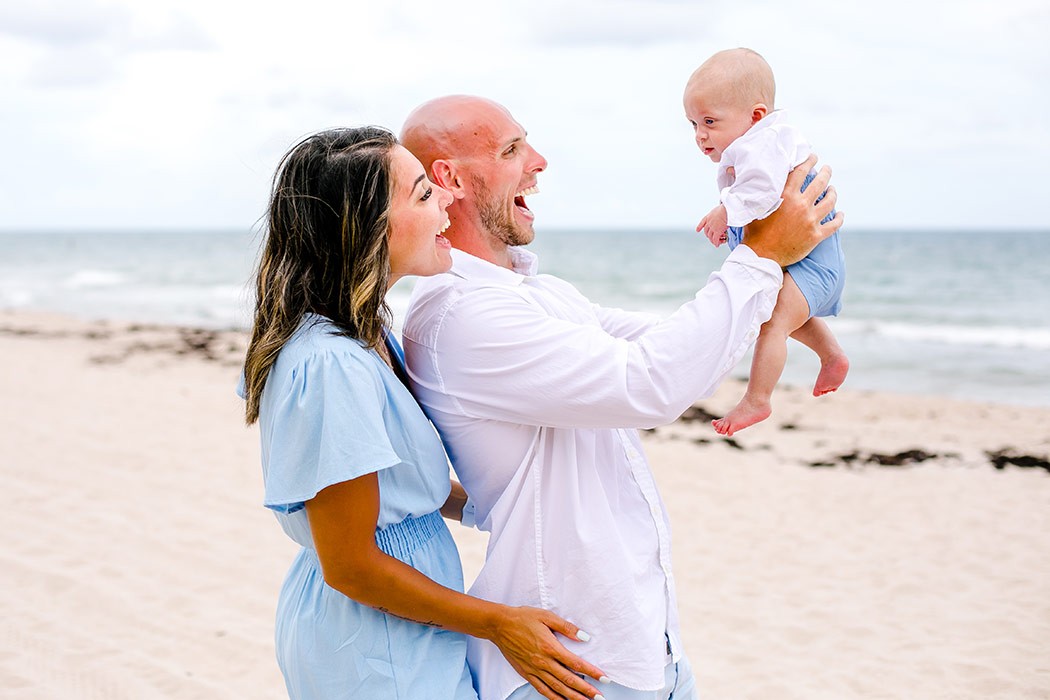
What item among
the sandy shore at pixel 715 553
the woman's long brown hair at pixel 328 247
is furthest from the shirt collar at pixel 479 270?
the sandy shore at pixel 715 553

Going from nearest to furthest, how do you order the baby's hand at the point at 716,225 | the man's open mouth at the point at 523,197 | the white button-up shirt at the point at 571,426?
1. the white button-up shirt at the point at 571,426
2. the man's open mouth at the point at 523,197
3. the baby's hand at the point at 716,225

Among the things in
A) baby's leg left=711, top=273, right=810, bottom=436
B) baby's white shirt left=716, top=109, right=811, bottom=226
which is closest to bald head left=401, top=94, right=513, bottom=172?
baby's white shirt left=716, top=109, right=811, bottom=226

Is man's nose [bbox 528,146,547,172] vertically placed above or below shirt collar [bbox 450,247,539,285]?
above

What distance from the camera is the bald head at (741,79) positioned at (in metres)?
2.44

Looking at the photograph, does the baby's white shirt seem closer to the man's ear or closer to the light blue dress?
the man's ear

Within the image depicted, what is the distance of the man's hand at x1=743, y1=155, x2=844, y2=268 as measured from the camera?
1922 mm

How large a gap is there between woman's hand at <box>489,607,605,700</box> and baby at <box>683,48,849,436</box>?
0.73 metres

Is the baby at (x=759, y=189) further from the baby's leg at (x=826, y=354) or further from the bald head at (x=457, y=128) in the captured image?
the bald head at (x=457, y=128)

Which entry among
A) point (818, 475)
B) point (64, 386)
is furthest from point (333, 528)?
point (64, 386)

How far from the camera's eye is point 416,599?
1730mm

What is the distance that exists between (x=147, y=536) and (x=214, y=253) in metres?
54.5

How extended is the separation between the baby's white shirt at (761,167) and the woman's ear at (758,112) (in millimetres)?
218

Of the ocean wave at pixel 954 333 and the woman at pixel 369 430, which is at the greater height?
the woman at pixel 369 430

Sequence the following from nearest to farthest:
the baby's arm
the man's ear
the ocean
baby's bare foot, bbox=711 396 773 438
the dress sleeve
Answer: the dress sleeve < the baby's arm < the man's ear < baby's bare foot, bbox=711 396 773 438 < the ocean
